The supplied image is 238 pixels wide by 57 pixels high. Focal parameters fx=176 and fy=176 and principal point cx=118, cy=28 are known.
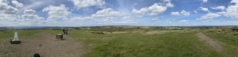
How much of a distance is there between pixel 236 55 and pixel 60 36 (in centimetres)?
3509

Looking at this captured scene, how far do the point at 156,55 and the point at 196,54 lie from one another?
5.68 m

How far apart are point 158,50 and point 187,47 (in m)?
5.35

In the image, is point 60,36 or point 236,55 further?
point 60,36

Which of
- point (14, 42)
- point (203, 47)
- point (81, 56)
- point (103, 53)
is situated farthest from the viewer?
point (14, 42)

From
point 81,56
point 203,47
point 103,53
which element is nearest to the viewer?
point 81,56

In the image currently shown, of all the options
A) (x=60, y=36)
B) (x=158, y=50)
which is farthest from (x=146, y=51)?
(x=60, y=36)

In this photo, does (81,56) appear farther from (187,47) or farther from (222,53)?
(222,53)

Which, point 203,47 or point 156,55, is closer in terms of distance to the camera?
point 156,55

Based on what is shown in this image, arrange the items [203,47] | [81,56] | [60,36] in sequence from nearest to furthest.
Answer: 1. [81,56]
2. [203,47]
3. [60,36]

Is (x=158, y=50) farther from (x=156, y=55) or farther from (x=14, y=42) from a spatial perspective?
(x=14, y=42)

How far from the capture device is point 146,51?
27.6m

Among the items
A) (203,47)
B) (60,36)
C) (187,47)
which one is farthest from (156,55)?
(60,36)

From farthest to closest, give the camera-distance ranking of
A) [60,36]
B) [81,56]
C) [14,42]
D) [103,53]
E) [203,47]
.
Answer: [60,36]
[14,42]
[203,47]
[103,53]
[81,56]

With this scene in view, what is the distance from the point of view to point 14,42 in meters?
32.8
